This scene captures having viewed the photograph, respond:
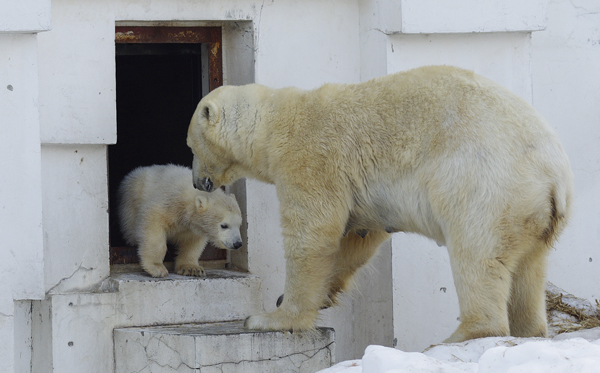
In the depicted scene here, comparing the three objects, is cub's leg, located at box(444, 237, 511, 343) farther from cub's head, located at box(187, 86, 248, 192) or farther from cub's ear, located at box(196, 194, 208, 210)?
cub's ear, located at box(196, 194, 208, 210)

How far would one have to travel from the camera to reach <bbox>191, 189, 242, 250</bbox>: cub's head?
5180 millimetres

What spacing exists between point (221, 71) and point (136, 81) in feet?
8.46

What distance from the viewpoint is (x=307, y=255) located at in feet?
13.7

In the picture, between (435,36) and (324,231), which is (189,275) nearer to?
(324,231)

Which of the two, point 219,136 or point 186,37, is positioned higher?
point 186,37

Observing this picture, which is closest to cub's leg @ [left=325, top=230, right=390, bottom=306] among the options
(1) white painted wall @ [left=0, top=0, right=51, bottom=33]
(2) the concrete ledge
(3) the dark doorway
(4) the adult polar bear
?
(4) the adult polar bear

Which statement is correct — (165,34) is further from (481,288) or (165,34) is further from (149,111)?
(481,288)

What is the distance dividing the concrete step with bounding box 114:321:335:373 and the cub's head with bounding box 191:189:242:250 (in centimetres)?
79

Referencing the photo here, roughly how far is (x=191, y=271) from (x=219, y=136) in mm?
1140

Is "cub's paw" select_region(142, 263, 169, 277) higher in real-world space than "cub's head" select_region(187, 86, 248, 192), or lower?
lower

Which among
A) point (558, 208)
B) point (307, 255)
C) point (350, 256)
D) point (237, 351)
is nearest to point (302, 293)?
point (307, 255)

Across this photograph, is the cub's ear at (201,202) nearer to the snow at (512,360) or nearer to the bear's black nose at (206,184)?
the bear's black nose at (206,184)

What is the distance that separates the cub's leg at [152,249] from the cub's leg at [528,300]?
2.27m

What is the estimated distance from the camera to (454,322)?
527 cm
